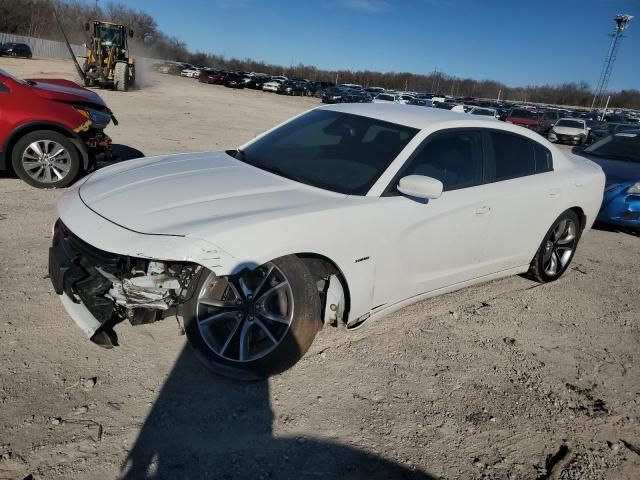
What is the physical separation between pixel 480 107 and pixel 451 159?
3221cm

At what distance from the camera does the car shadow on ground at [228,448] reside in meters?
2.29

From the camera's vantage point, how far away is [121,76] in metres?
25.5

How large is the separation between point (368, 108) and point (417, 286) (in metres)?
1.66

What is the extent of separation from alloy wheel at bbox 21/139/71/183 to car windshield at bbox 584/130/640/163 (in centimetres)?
837

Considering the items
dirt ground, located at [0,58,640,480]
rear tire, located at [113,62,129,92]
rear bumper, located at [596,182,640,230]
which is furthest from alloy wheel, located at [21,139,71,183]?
rear tire, located at [113,62,129,92]

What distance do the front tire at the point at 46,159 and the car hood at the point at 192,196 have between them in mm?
3102

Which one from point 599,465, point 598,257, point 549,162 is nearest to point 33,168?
point 549,162

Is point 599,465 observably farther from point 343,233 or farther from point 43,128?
point 43,128

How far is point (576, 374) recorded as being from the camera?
3436 millimetres

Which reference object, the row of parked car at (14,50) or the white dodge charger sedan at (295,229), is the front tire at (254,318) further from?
the row of parked car at (14,50)

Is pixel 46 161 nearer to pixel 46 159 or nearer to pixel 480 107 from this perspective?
pixel 46 159

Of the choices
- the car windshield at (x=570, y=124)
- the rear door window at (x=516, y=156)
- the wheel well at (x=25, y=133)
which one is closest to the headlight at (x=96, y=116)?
the wheel well at (x=25, y=133)

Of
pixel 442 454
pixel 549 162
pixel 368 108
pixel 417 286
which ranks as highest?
pixel 368 108

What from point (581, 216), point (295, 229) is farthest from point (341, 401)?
point (581, 216)
